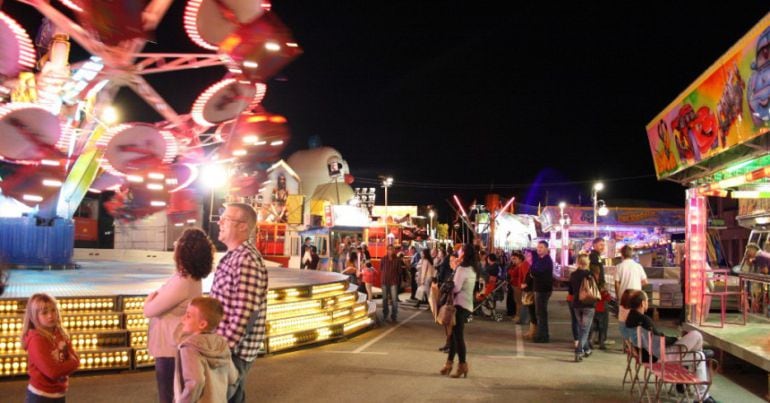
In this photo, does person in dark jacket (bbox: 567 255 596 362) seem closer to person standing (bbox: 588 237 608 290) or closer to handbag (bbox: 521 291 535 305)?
person standing (bbox: 588 237 608 290)

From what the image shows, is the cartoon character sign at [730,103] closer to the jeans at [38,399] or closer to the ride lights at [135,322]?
the jeans at [38,399]

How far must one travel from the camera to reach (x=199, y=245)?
4.55 m

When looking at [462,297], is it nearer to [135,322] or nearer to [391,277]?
[135,322]

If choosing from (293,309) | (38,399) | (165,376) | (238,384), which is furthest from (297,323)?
(238,384)

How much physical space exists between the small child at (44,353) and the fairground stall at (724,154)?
7.56 meters

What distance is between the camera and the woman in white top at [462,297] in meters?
8.80

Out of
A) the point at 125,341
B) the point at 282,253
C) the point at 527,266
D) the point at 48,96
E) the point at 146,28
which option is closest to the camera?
the point at 146,28

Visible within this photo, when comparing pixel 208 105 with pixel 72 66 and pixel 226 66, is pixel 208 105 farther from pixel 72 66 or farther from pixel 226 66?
pixel 72 66

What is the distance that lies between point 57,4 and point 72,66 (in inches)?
135

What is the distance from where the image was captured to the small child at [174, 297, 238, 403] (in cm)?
358

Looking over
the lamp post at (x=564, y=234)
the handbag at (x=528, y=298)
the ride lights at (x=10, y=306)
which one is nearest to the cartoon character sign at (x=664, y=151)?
the handbag at (x=528, y=298)

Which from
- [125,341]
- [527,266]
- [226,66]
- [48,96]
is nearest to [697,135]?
[527,266]

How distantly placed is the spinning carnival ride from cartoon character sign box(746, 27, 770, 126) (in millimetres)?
6121

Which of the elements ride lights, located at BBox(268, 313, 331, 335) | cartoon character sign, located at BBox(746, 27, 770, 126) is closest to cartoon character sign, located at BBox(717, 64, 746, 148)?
cartoon character sign, located at BBox(746, 27, 770, 126)
